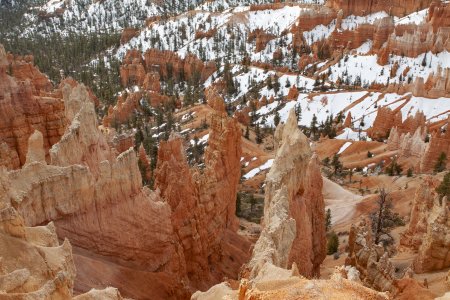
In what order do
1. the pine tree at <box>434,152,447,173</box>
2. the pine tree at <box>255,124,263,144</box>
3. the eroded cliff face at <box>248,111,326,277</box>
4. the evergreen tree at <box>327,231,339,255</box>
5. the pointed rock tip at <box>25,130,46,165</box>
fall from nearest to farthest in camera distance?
the eroded cliff face at <box>248,111,326,277</box>
the pointed rock tip at <box>25,130,46,165</box>
the evergreen tree at <box>327,231,339,255</box>
the pine tree at <box>434,152,447,173</box>
the pine tree at <box>255,124,263,144</box>

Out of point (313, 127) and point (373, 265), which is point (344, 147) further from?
point (373, 265)

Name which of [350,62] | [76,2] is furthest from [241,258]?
[76,2]

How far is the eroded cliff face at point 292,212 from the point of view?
11883 mm

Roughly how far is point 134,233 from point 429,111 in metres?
56.6

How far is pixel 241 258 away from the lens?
840 inches

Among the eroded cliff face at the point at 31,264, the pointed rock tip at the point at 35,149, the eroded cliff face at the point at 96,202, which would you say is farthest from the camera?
the pointed rock tip at the point at 35,149

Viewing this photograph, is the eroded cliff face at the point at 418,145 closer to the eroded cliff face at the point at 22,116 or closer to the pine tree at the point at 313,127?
the pine tree at the point at 313,127

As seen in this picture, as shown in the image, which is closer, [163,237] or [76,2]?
[163,237]

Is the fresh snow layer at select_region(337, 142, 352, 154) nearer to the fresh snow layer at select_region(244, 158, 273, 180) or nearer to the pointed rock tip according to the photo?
the fresh snow layer at select_region(244, 158, 273, 180)

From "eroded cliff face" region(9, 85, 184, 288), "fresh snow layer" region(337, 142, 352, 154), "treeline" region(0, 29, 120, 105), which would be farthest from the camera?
"treeline" region(0, 29, 120, 105)

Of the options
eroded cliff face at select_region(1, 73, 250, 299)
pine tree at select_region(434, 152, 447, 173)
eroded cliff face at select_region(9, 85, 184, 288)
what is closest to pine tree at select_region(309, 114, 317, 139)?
pine tree at select_region(434, 152, 447, 173)

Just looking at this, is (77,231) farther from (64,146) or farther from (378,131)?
(378,131)

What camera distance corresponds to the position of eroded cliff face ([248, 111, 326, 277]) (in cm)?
1188

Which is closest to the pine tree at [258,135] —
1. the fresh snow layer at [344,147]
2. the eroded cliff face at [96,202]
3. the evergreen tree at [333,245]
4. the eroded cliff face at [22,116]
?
the fresh snow layer at [344,147]
